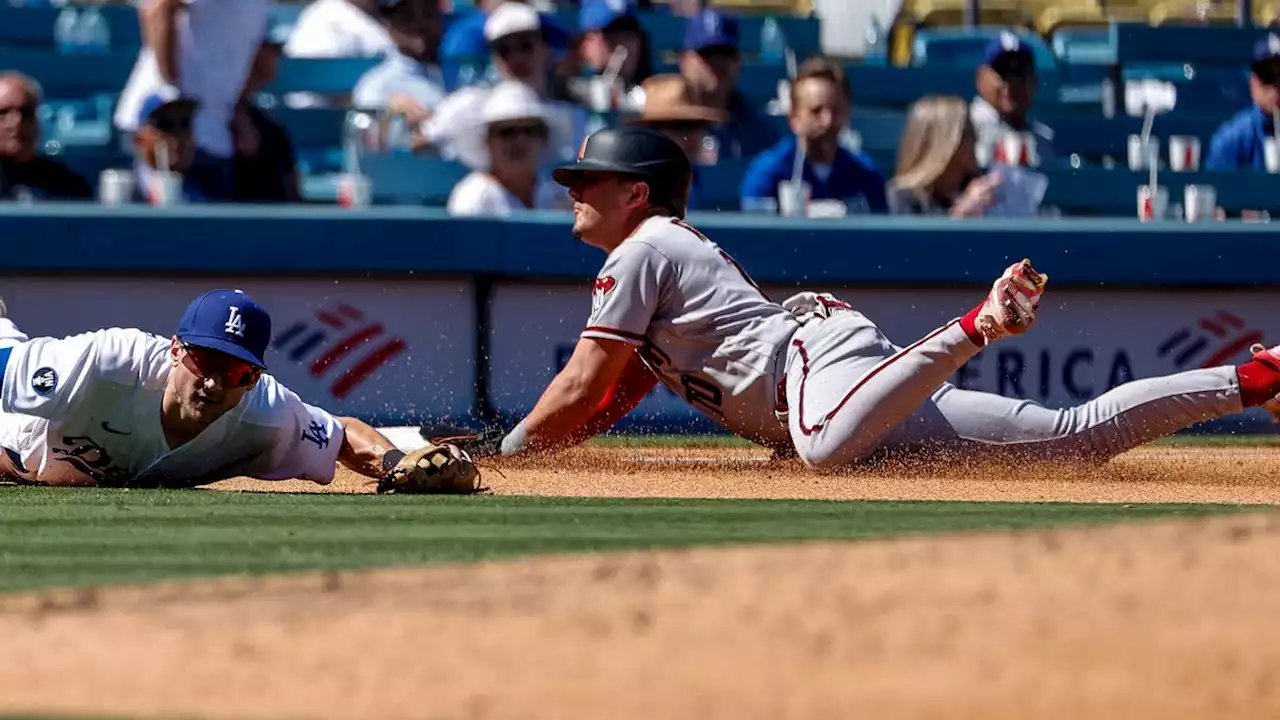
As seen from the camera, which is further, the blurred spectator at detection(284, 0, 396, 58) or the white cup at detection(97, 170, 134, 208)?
→ the blurred spectator at detection(284, 0, 396, 58)

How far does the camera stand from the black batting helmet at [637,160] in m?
6.38

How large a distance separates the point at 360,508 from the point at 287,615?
6.32 feet

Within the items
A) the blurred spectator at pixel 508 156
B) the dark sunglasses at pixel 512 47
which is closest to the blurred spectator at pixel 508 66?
the dark sunglasses at pixel 512 47

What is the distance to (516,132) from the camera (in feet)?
28.8

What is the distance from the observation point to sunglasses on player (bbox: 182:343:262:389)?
5.45m

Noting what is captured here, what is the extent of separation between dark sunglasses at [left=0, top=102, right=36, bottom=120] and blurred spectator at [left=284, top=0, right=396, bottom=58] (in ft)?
7.03

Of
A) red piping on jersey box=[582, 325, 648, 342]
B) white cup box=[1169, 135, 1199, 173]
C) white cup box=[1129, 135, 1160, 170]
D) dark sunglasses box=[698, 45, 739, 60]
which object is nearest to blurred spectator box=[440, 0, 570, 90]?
dark sunglasses box=[698, 45, 739, 60]

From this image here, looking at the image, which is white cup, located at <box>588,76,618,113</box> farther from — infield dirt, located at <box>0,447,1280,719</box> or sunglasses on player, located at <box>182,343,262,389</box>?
infield dirt, located at <box>0,447,1280,719</box>

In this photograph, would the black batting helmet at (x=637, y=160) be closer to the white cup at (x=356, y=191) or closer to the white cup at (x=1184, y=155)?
the white cup at (x=356, y=191)

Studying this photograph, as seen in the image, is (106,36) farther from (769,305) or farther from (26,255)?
(769,305)

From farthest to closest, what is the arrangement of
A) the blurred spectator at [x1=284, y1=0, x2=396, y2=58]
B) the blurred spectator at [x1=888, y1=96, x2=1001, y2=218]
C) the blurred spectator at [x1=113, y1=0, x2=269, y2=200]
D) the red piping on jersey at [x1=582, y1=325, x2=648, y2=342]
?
1. the blurred spectator at [x1=284, y1=0, x2=396, y2=58]
2. the blurred spectator at [x1=888, y1=96, x2=1001, y2=218]
3. the blurred spectator at [x1=113, y1=0, x2=269, y2=200]
4. the red piping on jersey at [x1=582, y1=325, x2=648, y2=342]

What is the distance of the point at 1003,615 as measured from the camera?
341cm

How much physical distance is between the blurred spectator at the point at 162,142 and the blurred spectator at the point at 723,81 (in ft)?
7.78

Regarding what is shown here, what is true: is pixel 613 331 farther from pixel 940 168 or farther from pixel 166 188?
pixel 940 168
